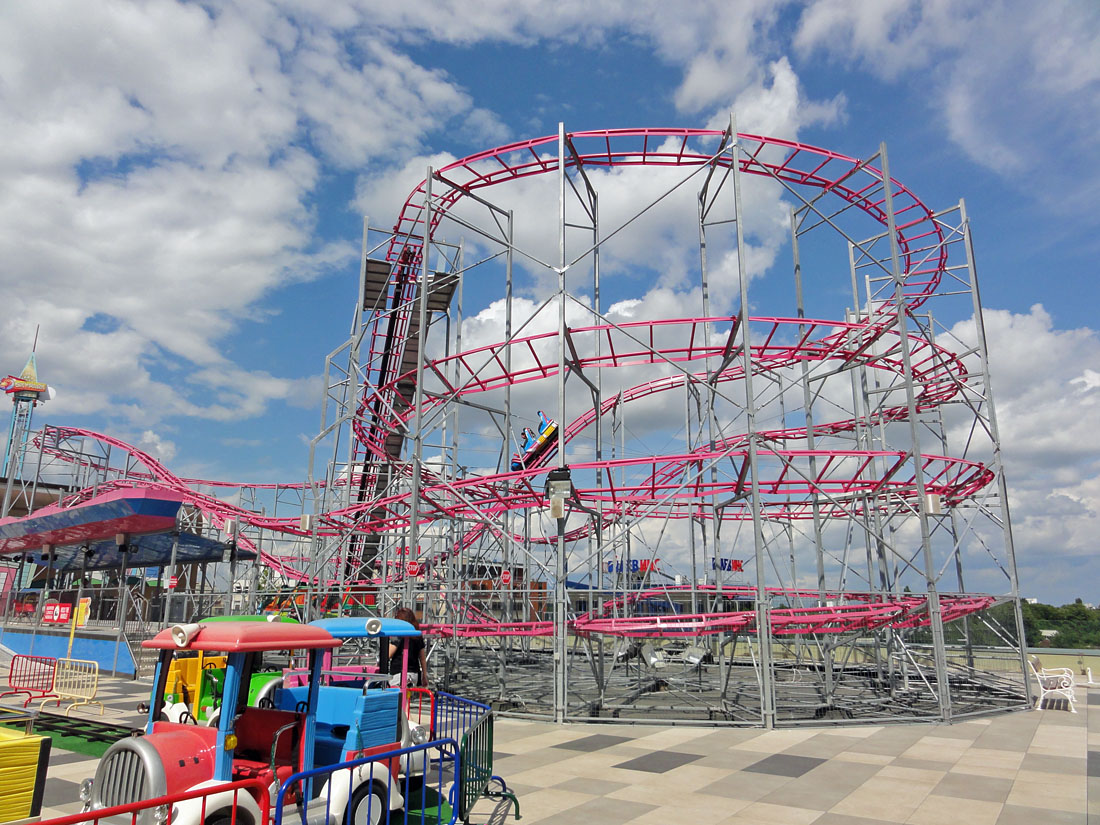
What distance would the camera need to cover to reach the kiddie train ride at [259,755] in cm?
542

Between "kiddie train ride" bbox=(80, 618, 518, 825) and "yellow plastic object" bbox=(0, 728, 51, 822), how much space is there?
40cm

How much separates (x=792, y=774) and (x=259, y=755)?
22.2ft

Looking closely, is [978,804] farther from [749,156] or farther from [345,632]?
[749,156]

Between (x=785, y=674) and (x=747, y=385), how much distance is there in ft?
41.4

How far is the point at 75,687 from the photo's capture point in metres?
17.5

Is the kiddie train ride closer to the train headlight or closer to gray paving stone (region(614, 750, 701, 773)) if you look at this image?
the train headlight

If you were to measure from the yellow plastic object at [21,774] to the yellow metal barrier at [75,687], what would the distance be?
949 cm

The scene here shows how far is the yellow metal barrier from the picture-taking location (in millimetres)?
14488

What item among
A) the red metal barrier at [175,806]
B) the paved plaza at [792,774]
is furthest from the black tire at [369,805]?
the paved plaza at [792,774]

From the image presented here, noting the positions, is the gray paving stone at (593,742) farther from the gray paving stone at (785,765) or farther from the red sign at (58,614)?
the red sign at (58,614)

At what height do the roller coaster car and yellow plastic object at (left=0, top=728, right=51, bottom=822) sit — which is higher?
the roller coaster car

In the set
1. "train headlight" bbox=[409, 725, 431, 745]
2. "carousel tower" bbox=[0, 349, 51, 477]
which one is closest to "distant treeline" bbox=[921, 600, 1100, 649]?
"train headlight" bbox=[409, 725, 431, 745]

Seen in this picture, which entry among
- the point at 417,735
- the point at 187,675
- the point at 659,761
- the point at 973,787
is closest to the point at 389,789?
the point at 417,735

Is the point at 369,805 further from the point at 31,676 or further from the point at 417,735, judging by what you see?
the point at 31,676
